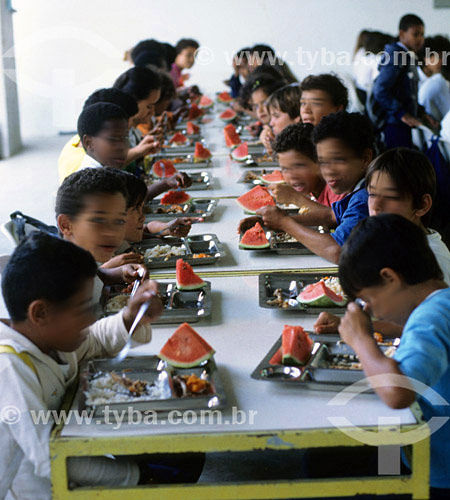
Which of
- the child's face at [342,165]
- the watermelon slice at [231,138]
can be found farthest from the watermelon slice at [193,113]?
the child's face at [342,165]

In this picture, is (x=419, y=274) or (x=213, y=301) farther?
(x=213, y=301)

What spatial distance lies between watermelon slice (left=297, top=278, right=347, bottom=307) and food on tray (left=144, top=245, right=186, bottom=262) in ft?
2.48

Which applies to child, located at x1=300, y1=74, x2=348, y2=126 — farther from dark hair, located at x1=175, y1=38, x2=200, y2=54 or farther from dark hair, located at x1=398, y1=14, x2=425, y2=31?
dark hair, located at x1=175, y1=38, x2=200, y2=54

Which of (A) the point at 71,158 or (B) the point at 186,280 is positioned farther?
(A) the point at 71,158

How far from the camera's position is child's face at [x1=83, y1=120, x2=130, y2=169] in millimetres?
3467

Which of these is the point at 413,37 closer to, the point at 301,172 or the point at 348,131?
the point at 301,172

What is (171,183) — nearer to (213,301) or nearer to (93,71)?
(213,301)

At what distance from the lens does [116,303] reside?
233 cm

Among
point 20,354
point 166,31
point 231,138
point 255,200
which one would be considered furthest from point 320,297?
point 166,31

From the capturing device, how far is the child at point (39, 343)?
161 cm

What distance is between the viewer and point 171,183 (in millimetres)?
4102

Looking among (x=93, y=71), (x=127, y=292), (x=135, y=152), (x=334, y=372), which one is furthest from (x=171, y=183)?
(x=93, y=71)

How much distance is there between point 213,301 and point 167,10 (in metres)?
10.3

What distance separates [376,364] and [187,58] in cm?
→ 840
